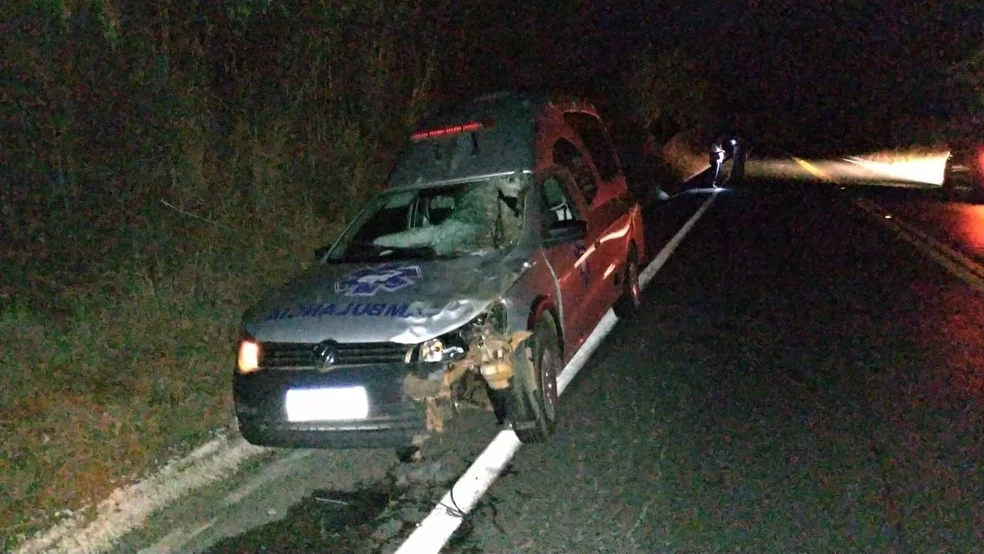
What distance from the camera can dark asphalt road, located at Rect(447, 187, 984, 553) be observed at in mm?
4254

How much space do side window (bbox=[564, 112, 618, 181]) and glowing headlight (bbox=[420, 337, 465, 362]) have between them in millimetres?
3486

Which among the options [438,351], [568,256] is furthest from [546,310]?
[438,351]

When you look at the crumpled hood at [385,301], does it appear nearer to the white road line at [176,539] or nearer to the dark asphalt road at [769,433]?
the dark asphalt road at [769,433]

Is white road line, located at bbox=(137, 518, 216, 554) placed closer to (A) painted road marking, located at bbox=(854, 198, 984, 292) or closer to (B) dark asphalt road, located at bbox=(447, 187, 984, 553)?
(B) dark asphalt road, located at bbox=(447, 187, 984, 553)

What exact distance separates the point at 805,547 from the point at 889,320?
4.66 metres

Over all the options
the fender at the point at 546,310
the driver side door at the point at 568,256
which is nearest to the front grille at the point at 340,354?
the fender at the point at 546,310

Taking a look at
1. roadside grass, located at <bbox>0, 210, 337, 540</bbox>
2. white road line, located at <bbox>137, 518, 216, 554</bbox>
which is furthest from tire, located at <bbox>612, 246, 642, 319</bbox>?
white road line, located at <bbox>137, 518, 216, 554</bbox>

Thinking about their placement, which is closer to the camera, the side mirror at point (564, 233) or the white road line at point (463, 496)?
the white road line at point (463, 496)

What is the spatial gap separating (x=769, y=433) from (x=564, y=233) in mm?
1798

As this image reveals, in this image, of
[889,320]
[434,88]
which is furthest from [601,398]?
[434,88]

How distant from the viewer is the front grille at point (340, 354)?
4.98 meters

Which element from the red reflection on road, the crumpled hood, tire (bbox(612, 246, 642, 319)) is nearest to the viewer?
the crumpled hood

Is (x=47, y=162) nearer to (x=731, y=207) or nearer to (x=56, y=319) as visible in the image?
(x=56, y=319)

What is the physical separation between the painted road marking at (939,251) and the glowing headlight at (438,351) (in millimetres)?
6498
